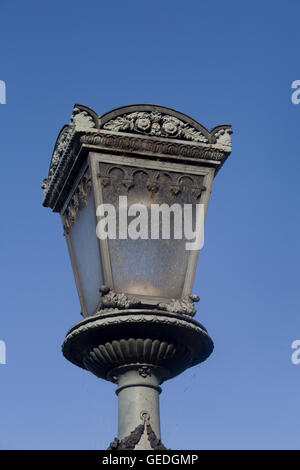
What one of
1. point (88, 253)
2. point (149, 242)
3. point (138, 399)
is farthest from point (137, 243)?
point (138, 399)

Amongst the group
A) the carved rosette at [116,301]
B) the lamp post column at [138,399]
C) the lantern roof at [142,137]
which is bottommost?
the lamp post column at [138,399]

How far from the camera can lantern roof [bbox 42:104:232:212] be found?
891cm

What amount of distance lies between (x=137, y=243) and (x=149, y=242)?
10 cm

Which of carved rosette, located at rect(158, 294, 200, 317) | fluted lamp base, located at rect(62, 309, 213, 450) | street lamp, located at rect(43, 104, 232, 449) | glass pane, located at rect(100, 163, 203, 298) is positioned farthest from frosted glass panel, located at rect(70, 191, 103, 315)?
carved rosette, located at rect(158, 294, 200, 317)

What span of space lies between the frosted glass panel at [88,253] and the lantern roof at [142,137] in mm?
416

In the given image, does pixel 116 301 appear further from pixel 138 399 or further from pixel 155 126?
pixel 155 126

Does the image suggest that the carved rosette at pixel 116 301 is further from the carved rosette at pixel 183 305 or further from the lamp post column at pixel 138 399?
the lamp post column at pixel 138 399

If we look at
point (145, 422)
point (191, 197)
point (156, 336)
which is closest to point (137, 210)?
point (191, 197)

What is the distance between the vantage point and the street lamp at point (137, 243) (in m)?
8.52

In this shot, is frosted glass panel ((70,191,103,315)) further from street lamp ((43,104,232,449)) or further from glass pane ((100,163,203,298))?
glass pane ((100,163,203,298))

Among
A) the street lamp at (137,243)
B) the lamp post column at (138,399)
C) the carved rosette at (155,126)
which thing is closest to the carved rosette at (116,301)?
the street lamp at (137,243)

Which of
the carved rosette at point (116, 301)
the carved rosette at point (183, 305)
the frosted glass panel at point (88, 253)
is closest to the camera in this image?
the carved rosette at point (116, 301)

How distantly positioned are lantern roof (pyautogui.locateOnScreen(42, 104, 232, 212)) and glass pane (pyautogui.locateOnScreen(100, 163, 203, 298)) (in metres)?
0.18
